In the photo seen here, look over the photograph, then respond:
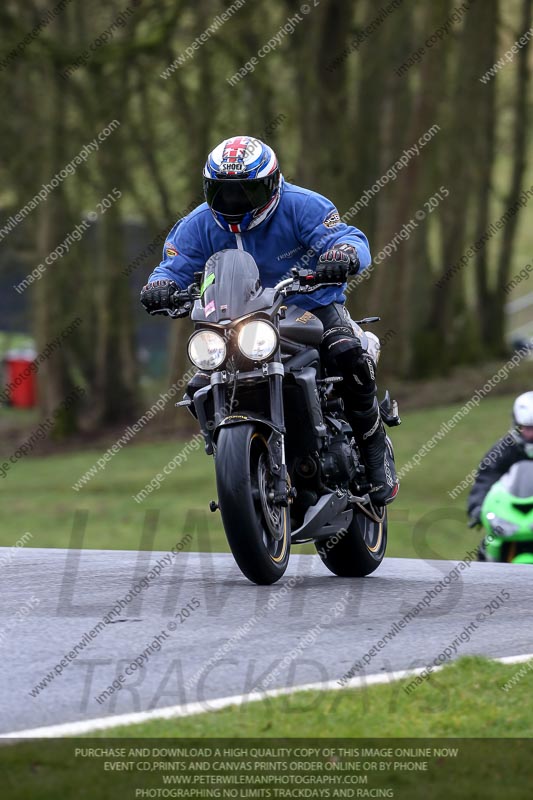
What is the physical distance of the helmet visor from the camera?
7332 mm

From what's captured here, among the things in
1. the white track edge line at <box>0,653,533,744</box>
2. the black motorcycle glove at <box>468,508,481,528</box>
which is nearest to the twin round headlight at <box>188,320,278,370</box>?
the white track edge line at <box>0,653,533,744</box>

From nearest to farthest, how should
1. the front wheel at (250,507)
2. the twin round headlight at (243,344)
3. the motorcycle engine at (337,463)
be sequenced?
the front wheel at (250,507)
the twin round headlight at (243,344)
the motorcycle engine at (337,463)

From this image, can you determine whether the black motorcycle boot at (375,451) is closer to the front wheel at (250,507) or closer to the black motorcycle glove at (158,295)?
the front wheel at (250,507)

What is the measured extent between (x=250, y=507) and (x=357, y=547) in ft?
5.78

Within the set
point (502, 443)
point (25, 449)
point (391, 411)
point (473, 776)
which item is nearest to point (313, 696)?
point (473, 776)

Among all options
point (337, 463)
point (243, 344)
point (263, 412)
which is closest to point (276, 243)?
point (243, 344)

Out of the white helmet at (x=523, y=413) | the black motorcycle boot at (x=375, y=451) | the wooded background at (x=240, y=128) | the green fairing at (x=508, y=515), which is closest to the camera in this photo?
the black motorcycle boot at (x=375, y=451)

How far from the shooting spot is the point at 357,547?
8.41 m

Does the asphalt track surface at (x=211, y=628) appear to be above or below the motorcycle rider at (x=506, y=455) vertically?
above

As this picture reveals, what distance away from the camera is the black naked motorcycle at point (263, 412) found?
6922 millimetres

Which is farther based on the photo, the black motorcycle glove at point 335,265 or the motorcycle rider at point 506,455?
the motorcycle rider at point 506,455

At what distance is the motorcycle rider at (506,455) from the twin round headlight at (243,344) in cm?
391

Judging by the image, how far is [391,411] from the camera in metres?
8.70

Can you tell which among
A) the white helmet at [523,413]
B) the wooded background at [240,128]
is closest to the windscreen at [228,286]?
the white helmet at [523,413]
